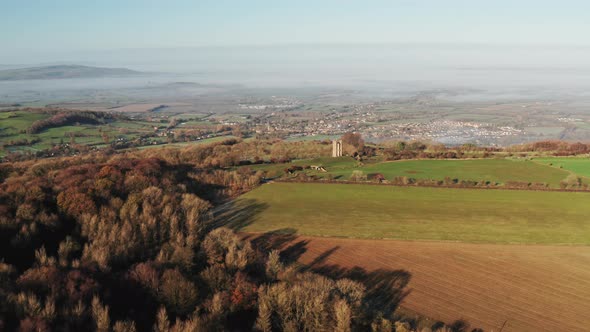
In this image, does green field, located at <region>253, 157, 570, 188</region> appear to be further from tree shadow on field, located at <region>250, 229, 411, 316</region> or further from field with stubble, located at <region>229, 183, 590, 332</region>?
tree shadow on field, located at <region>250, 229, 411, 316</region>

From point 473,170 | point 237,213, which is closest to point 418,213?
point 237,213

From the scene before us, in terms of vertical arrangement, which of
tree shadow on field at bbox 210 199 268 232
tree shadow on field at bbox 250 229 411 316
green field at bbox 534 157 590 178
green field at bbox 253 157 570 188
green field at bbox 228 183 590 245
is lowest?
tree shadow on field at bbox 250 229 411 316

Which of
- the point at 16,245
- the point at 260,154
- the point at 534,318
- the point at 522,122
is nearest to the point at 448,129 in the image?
the point at 522,122

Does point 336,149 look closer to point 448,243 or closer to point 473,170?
point 473,170

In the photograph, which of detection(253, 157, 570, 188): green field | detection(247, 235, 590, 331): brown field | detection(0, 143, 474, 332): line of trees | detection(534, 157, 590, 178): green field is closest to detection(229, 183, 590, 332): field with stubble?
detection(247, 235, 590, 331): brown field

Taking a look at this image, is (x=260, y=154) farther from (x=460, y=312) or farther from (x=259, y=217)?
(x=460, y=312)

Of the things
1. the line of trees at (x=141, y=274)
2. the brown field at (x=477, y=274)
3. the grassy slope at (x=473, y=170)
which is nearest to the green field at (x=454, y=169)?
the grassy slope at (x=473, y=170)
